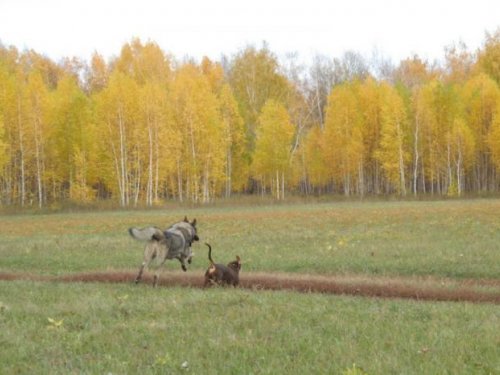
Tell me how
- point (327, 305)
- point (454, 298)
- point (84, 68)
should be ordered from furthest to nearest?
point (84, 68)
point (454, 298)
point (327, 305)

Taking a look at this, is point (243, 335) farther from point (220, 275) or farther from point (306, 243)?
point (306, 243)

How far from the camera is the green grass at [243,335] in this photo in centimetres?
774

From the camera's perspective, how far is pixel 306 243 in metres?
27.2

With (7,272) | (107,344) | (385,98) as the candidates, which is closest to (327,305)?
(107,344)

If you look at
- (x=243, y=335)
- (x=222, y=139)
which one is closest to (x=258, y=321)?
(x=243, y=335)

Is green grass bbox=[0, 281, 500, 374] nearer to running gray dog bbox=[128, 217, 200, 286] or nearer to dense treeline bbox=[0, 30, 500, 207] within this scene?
running gray dog bbox=[128, 217, 200, 286]

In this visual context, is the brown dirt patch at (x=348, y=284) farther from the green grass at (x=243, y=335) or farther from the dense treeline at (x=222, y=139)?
the dense treeline at (x=222, y=139)

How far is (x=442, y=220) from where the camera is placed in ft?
108

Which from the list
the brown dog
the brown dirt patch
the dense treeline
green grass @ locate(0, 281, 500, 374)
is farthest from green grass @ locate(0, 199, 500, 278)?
the dense treeline

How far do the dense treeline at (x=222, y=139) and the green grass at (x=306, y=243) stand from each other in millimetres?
20935

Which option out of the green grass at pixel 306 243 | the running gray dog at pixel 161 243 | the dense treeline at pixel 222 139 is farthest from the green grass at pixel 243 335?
the dense treeline at pixel 222 139

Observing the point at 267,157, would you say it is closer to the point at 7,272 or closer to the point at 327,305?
the point at 7,272

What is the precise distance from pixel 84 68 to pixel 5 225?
7643cm

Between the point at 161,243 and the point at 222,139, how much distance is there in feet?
167
